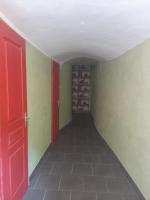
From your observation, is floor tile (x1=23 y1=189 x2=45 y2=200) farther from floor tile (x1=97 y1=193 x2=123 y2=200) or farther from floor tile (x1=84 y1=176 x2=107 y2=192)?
floor tile (x1=97 y1=193 x2=123 y2=200)

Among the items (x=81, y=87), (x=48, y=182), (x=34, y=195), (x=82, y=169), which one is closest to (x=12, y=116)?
(x=34, y=195)

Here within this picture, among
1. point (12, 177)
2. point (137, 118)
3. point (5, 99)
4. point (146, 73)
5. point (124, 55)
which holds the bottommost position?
point (12, 177)

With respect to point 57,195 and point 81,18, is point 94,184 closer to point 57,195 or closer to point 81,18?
point 57,195

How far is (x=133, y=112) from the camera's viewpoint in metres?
2.43

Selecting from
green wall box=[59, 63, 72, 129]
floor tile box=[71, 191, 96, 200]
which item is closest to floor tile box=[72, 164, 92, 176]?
floor tile box=[71, 191, 96, 200]

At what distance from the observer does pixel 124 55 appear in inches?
112

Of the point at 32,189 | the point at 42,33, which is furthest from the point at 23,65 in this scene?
the point at 32,189

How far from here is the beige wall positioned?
2.04 metres

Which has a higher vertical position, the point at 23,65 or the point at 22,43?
the point at 22,43

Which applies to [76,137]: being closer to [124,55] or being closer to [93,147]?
[93,147]

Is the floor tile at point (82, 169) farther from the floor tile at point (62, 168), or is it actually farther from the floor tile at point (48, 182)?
the floor tile at point (48, 182)

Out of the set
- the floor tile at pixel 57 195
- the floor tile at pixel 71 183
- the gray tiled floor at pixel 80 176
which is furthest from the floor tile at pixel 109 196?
the floor tile at pixel 57 195

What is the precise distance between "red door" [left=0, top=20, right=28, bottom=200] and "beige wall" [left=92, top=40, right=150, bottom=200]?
1361 mm

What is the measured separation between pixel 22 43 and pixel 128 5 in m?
1.23
